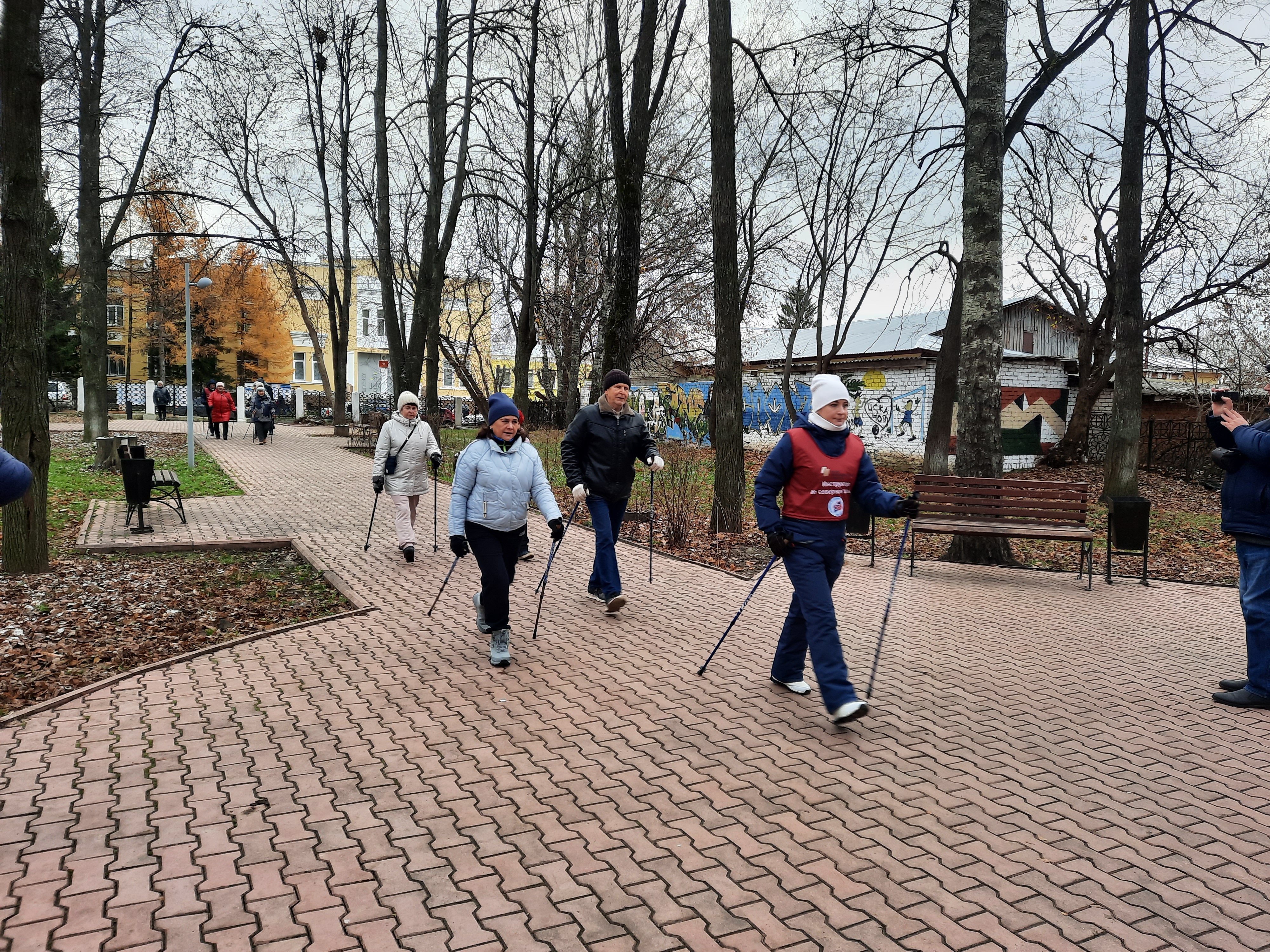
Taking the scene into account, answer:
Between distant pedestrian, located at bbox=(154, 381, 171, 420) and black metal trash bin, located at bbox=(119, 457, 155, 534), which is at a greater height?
distant pedestrian, located at bbox=(154, 381, 171, 420)

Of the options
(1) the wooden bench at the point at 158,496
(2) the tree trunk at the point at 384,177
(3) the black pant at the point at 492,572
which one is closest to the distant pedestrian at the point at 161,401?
(2) the tree trunk at the point at 384,177

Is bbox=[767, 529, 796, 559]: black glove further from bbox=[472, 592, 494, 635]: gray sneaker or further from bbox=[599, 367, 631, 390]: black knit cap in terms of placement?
bbox=[599, 367, 631, 390]: black knit cap

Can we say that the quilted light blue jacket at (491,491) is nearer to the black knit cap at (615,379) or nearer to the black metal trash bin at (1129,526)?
the black knit cap at (615,379)

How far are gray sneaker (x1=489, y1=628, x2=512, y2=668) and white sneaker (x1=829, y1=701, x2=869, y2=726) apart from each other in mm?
2226

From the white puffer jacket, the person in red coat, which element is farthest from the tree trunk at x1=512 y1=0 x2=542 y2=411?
the white puffer jacket

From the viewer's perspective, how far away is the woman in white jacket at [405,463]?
9.30m

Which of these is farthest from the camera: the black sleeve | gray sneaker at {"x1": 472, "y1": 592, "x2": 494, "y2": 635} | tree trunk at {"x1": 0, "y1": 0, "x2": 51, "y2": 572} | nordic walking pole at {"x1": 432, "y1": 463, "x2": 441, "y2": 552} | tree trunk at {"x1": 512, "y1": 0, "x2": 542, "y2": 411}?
tree trunk at {"x1": 512, "y1": 0, "x2": 542, "y2": 411}

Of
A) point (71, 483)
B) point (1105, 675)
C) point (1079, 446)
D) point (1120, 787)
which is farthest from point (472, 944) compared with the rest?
point (1079, 446)

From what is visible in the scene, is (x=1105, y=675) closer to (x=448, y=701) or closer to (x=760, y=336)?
(x=448, y=701)

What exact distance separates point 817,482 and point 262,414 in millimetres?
24496

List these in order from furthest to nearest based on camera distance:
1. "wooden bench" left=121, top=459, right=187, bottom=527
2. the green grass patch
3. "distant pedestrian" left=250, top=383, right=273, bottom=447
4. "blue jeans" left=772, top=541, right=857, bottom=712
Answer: "distant pedestrian" left=250, top=383, right=273, bottom=447 → the green grass patch → "wooden bench" left=121, top=459, right=187, bottom=527 → "blue jeans" left=772, top=541, right=857, bottom=712

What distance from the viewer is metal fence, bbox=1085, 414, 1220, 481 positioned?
73.1 feet

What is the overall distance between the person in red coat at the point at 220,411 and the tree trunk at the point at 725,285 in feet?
70.2

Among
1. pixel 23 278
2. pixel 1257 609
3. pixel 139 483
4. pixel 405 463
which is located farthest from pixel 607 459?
pixel 139 483
